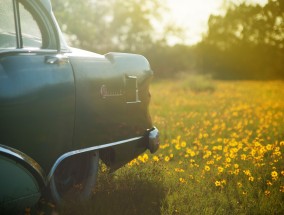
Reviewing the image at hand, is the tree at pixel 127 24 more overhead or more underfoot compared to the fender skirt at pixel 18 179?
more overhead

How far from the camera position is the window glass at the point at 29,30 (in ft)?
10.1

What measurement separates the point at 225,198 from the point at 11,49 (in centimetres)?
250

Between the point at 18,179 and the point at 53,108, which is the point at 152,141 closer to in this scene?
the point at 53,108

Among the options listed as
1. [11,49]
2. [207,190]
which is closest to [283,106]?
[207,190]

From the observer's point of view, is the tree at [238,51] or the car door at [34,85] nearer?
the car door at [34,85]

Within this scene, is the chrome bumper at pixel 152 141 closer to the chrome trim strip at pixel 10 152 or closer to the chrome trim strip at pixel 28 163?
the chrome trim strip at pixel 28 163

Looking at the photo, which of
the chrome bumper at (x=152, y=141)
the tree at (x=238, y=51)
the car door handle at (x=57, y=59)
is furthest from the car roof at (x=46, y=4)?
the tree at (x=238, y=51)

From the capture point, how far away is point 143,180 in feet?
15.1

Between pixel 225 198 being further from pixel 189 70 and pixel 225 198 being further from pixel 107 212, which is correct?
pixel 189 70

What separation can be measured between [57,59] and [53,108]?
0.37 metres

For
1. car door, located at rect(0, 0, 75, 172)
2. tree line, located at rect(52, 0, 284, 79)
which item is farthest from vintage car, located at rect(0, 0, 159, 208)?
tree line, located at rect(52, 0, 284, 79)

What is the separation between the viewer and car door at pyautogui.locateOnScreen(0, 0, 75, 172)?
271 centimetres

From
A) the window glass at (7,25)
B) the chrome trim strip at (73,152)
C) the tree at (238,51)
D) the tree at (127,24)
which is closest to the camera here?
the window glass at (7,25)

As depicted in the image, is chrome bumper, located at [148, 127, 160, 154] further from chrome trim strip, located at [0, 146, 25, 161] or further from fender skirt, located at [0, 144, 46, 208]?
chrome trim strip, located at [0, 146, 25, 161]
